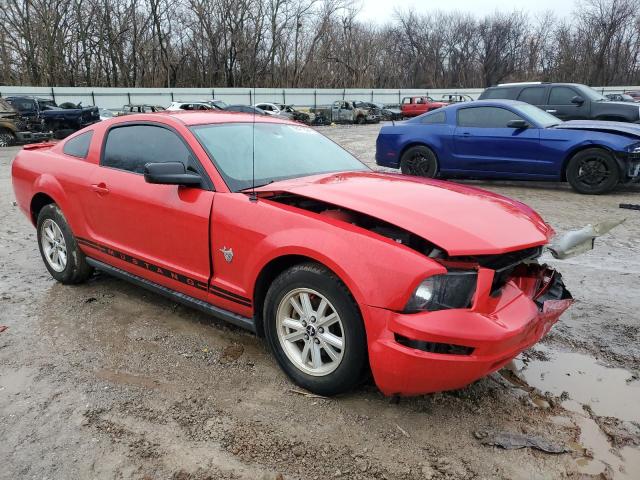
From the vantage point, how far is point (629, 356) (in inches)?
130

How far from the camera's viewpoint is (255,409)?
2732 millimetres

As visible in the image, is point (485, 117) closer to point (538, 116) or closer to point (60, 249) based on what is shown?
point (538, 116)

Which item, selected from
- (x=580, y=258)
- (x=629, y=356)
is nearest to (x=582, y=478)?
(x=629, y=356)

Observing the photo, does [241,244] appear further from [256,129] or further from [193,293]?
[256,129]

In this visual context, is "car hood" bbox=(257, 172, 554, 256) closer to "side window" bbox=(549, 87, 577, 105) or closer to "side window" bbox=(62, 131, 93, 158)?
"side window" bbox=(62, 131, 93, 158)

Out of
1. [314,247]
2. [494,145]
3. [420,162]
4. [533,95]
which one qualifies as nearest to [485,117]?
[494,145]

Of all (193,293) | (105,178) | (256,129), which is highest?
(256,129)

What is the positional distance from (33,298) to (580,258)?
16.3 feet

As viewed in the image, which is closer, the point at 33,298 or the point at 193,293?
the point at 193,293

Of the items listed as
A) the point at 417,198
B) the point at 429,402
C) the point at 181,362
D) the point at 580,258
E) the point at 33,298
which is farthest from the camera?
the point at 580,258

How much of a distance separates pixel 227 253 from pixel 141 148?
1319 mm

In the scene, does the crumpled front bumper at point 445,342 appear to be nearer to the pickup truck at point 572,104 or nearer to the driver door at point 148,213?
the driver door at point 148,213

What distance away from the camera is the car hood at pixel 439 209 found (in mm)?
2520

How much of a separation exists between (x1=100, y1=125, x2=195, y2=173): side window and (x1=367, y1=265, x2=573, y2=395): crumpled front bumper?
1784 mm
